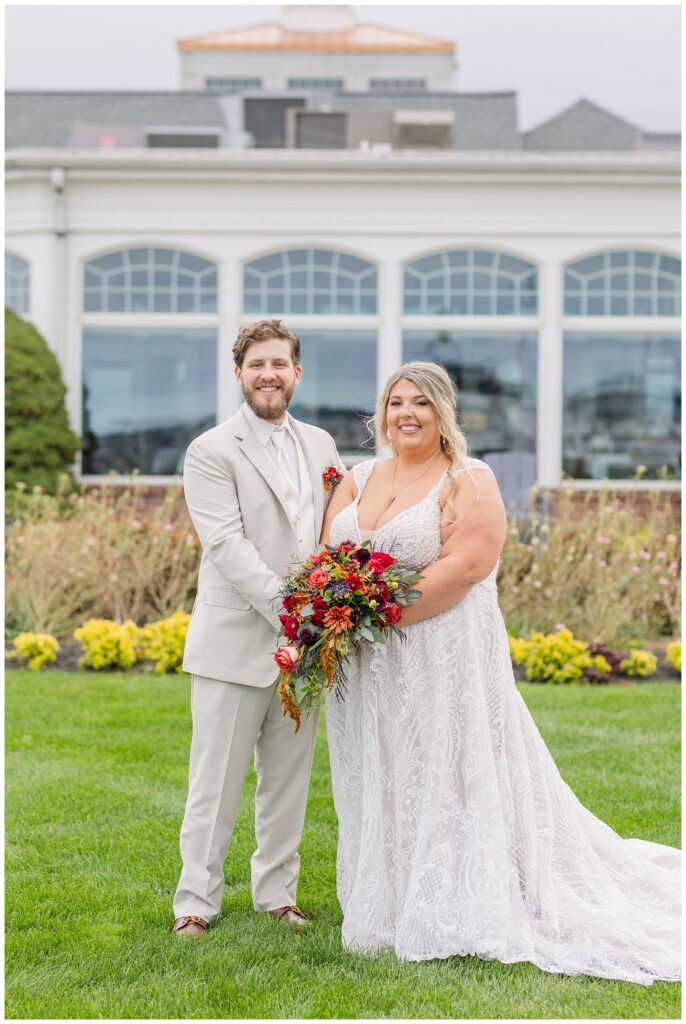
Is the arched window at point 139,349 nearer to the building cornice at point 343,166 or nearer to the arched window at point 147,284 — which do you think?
the arched window at point 147,284

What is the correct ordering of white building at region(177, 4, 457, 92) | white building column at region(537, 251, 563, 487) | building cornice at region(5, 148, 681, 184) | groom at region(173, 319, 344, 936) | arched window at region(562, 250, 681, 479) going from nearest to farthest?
groom at region(173, 319, 344, 936)
building cornice at region(5, 148, 681, 184)
white building column at region(537, 251, 563, 487)
arched window at region(562, 250, 681, 479)
white building at region(177, 4, 457, 92)

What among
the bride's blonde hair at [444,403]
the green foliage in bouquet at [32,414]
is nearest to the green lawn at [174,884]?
the bride's blonde hair at [444,403]

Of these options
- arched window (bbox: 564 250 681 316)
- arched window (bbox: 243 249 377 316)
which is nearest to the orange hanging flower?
arched window (bbox: 243 249 377 316)

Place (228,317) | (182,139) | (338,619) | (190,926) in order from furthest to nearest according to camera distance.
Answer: (182,139)
(228,317)
(190,926)
(338,619)

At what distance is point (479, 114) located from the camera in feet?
69.9

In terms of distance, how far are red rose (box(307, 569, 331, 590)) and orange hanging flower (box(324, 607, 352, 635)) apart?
0.09 meters

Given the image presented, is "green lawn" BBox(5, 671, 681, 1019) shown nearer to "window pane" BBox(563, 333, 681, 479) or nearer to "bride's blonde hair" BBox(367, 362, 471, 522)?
"bride's blonde hair" BBox(367, 362, 471, 522)

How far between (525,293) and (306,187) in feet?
10.2

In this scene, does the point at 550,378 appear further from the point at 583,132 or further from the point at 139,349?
the point at 583,132

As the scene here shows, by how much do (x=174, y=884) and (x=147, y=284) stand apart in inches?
415

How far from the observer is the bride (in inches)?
153

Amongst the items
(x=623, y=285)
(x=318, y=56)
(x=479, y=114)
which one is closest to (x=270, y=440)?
(x=623, y=285)

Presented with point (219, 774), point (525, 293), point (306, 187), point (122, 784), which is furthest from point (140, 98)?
point (219, 774)

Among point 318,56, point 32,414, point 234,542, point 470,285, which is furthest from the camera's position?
point 318,56
